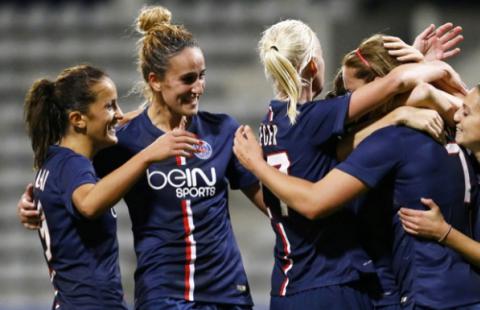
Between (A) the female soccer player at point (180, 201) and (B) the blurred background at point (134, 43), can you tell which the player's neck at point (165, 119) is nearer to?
(A) the female soccer player at point (180, 201)

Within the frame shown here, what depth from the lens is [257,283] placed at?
307 inches

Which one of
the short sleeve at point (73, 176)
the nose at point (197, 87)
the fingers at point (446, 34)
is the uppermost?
the fingers at point (446, 34)

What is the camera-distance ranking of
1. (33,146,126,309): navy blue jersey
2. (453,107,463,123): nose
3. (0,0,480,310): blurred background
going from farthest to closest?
(0,0,480,310): blurred background, (33,146,126,309): navy blue jersey, (453,107,463,123): nose

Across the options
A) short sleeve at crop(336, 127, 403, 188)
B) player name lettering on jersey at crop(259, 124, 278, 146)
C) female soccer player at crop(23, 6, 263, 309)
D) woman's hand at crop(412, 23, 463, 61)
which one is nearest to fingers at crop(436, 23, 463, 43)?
woman's hand at crop(412, 23, 463, 61)

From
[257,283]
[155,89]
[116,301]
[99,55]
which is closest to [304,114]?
[155,89]

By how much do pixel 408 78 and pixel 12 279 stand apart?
557 centimetres

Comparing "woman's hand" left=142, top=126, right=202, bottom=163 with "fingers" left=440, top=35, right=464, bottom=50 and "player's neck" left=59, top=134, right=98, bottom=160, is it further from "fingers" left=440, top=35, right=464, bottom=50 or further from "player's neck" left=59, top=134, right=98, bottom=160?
"fingers" left=440, top=35, right=464, bottom=50

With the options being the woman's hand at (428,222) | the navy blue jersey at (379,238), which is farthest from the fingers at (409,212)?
the navy blue jersey at (379,238)

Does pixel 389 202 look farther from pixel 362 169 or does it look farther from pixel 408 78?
pixel 408 78

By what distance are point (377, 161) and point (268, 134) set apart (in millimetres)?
437

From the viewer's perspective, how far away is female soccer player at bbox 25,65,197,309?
127 inches

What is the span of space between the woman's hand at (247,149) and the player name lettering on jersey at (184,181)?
0.53 feet

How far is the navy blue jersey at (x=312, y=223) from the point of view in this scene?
128 inches

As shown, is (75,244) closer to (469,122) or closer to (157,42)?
(157,42)
